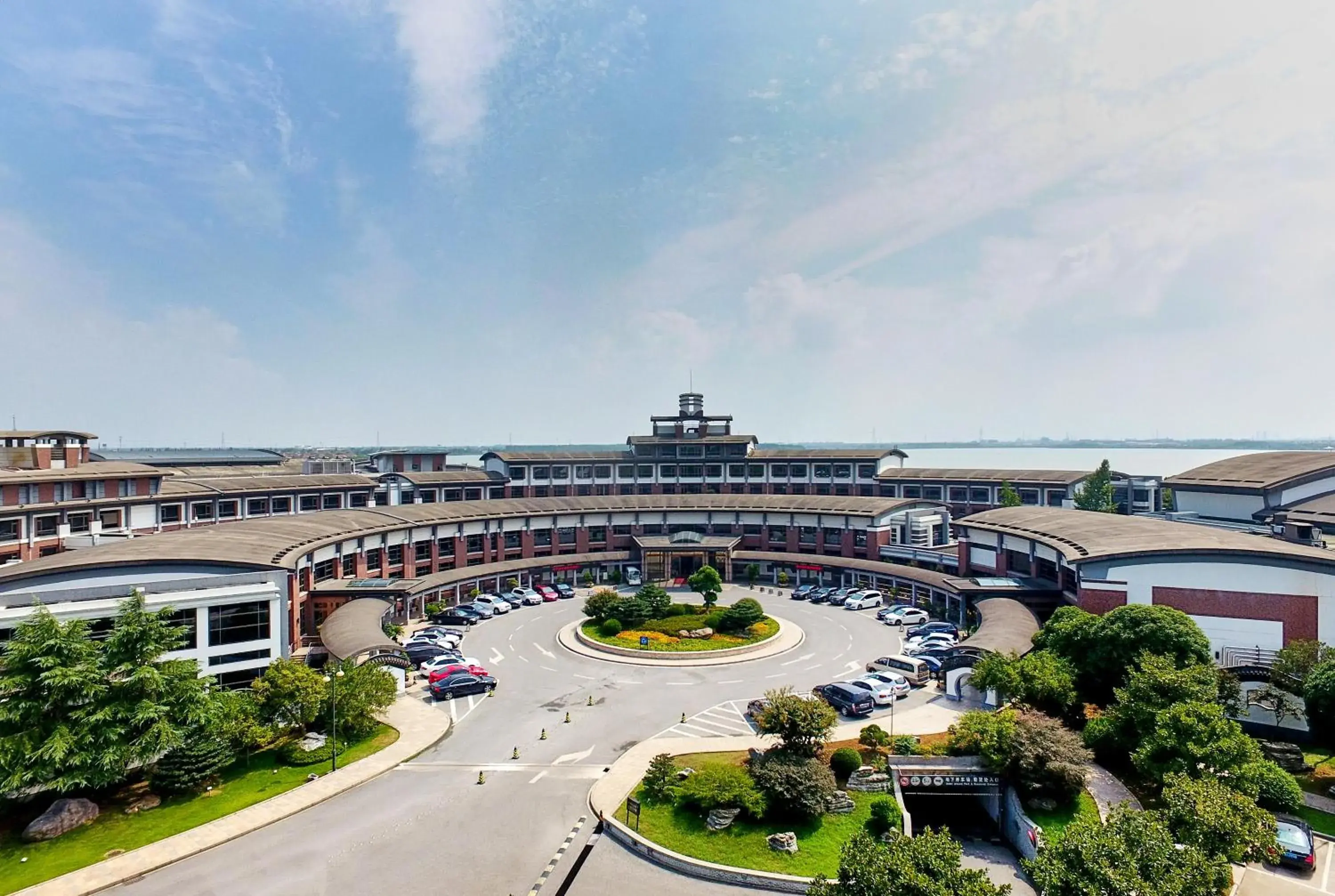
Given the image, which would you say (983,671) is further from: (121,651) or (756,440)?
(756,440)

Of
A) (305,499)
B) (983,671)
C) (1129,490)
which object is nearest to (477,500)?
(305,499)

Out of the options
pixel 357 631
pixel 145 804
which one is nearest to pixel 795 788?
pixel 145 804

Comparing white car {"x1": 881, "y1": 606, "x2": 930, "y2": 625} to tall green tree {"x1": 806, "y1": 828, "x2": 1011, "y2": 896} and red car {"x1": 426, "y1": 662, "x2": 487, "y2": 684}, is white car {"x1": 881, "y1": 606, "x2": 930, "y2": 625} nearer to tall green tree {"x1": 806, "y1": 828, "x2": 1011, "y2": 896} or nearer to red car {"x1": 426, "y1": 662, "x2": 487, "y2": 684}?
red car {"x1": 426, "y1": 662, "x2": 487, "y2": 684}

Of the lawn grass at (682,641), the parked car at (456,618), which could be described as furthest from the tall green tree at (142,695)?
the parked car at (456,618)

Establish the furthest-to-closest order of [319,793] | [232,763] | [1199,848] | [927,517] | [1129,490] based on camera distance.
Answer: [1129,490]
[927,517]
[232,763]
[319,793]
[1199,848]

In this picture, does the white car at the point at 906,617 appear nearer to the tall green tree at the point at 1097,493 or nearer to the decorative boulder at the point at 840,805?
the decorative boulder at the point at 840,805
